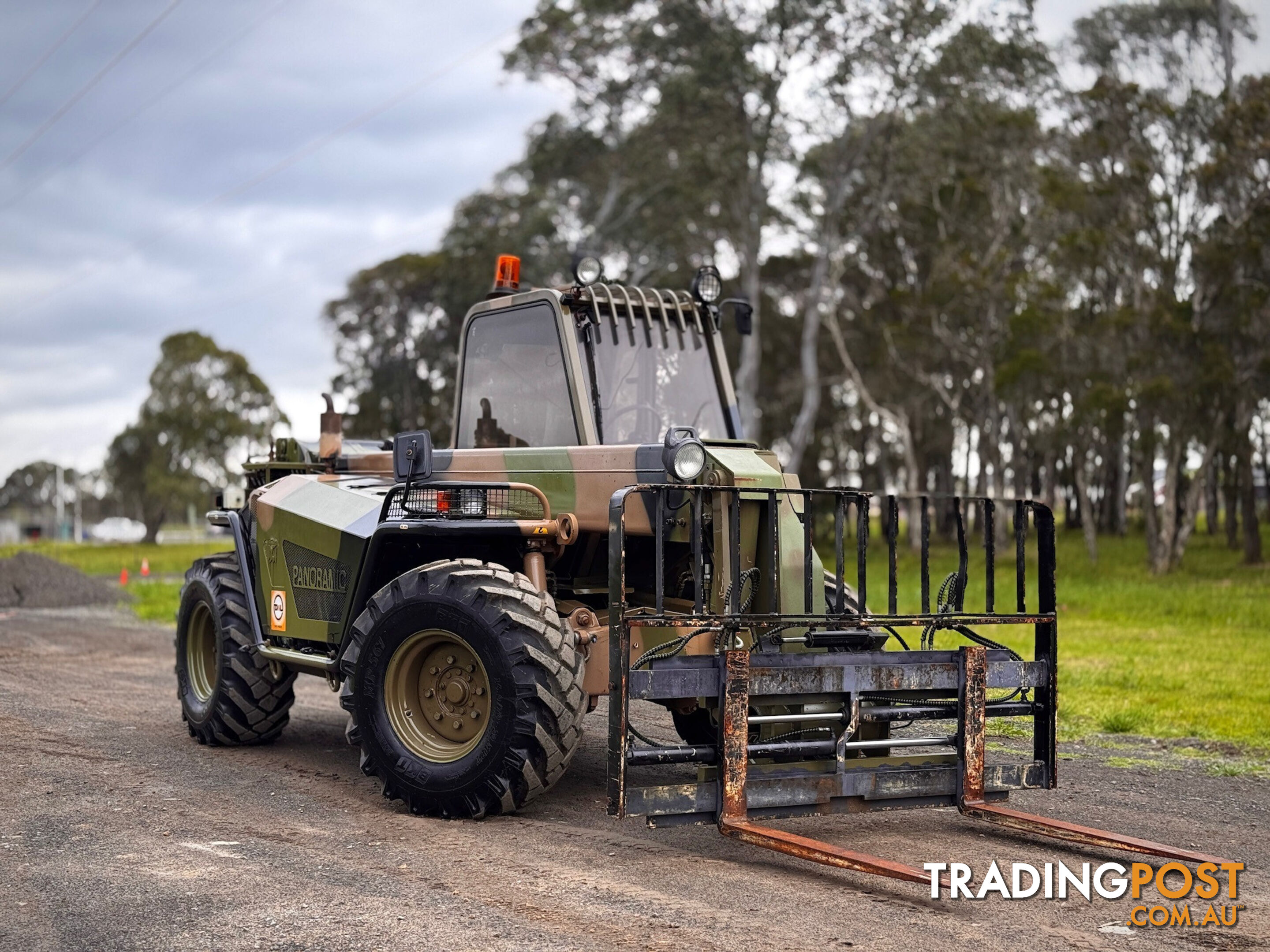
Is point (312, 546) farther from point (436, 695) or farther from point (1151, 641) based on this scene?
point (1151, 641)

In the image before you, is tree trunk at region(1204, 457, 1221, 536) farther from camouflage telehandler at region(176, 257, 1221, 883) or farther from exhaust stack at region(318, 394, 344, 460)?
camouflage telehandler at region(176, 257, 1221, 883)

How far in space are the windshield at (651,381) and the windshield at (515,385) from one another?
0.20 meters

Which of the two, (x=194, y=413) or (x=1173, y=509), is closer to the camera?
(x=1173, y=509)

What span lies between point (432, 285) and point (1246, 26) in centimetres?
2927

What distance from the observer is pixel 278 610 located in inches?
362

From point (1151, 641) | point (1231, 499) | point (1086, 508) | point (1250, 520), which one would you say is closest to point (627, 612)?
point (1151, 641)

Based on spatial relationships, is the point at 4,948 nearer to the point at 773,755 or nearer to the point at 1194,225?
the point at 773,755

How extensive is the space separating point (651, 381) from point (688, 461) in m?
1.65

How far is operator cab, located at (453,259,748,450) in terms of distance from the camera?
814cm

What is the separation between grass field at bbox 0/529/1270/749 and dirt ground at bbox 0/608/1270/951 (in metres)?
2.31

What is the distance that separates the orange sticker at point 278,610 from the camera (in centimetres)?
913

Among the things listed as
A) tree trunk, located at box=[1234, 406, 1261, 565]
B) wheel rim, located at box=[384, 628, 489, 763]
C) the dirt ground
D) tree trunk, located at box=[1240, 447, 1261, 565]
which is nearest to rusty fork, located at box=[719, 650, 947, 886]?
the dirt ground

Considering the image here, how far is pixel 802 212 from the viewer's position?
43406 millimetres

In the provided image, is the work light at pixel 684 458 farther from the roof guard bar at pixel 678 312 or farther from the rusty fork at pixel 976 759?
the roof guard bar at pixel 678 312
